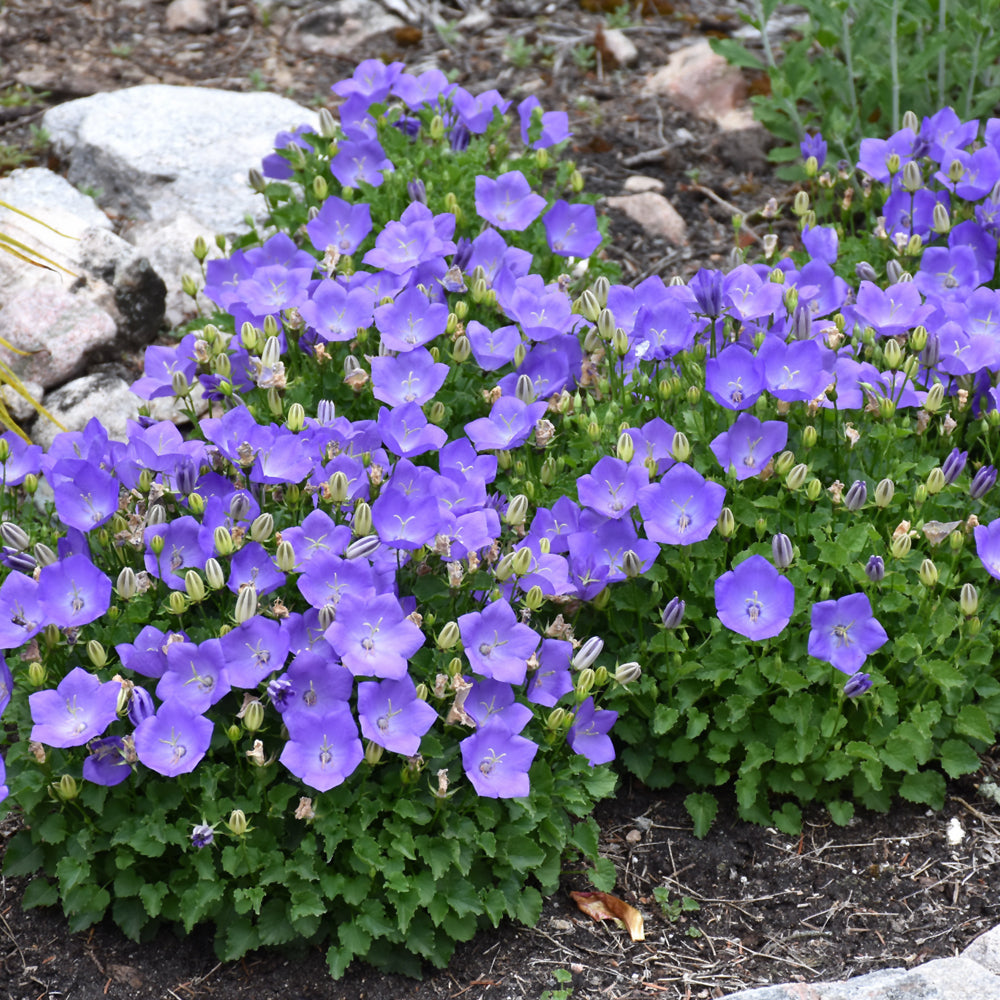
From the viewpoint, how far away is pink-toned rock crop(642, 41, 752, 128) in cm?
679

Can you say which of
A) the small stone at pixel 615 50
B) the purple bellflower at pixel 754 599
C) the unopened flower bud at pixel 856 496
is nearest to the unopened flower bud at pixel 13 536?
the purple bellflower at pixel 754 599

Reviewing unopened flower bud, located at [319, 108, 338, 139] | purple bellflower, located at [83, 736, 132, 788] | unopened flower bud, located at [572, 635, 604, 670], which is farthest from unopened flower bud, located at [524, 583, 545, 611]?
unopened flower bud, located at [319, 108, 338, 139]

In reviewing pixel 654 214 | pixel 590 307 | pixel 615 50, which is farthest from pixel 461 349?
pixel 615 50

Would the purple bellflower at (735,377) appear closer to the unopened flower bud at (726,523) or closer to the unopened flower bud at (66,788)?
→ the unopened flower bud at (726,523)

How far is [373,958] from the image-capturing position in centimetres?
296

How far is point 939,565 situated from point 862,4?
3716 mm

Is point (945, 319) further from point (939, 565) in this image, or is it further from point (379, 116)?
point (379, 116)

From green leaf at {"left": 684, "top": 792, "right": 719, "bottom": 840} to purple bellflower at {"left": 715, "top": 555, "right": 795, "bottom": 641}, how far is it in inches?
22.0

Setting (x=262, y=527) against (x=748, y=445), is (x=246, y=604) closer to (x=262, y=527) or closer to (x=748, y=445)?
(x=262, y=527)

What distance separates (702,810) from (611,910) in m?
0.40

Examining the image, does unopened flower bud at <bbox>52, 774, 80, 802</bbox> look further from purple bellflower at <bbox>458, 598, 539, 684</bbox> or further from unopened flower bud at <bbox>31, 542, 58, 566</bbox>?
purple bellflower at <bbox>458, 598, 539, 684</bbox>

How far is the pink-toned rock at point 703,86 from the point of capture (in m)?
6.79

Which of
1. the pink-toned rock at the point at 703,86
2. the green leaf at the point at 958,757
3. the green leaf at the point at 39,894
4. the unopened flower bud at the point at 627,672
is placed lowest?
the green leaf at the point at 958,757

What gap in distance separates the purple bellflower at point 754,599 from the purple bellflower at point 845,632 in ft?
→ 0.29
